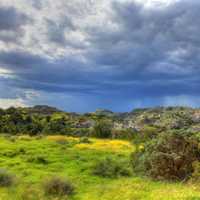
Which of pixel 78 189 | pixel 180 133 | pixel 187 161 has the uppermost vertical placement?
pixel 180 133

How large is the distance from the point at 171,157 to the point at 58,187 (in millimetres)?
8615

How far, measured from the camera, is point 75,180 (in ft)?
67.5

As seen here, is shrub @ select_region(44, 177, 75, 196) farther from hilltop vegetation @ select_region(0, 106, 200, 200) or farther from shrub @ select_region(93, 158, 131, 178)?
shrub @ select_region(93, 158, 131, 178)

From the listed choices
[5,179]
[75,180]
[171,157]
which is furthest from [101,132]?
[5,179]

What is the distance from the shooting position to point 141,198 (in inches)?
564

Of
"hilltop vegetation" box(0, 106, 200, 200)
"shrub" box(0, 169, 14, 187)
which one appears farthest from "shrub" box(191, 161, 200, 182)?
"shrub" box(0, 169, 14, 187)

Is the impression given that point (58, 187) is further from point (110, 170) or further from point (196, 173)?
point (110, 170)

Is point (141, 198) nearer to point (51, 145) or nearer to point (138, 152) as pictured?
point (138, 152)

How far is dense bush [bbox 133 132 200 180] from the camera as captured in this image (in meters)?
22.1

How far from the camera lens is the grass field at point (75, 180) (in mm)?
14570

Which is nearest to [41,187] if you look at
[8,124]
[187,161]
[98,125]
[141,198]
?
[141,198]

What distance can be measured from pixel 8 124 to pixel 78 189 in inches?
2069

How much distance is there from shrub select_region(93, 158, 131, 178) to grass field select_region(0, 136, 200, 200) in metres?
0.58

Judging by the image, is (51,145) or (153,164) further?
(51,145)
